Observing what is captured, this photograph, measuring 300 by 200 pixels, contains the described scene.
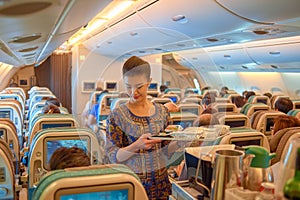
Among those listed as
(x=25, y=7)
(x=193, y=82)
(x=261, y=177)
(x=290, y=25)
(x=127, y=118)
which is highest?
(x=290, y=25)

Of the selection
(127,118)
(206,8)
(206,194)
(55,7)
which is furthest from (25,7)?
(206,8)

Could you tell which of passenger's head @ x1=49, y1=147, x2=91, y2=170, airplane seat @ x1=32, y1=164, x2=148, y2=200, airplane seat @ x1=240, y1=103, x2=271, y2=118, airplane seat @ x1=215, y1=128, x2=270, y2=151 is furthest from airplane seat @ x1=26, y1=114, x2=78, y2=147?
airplane seat @ x1=240, y1=103, x2=271, y2=118

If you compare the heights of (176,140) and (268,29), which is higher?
(268,29)

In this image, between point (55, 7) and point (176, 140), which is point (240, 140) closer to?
point (176, 140)

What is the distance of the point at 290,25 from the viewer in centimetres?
397

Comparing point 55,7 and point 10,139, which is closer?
point 55,7

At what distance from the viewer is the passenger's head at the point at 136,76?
6.19ft

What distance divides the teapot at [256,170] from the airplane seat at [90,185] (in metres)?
0.41

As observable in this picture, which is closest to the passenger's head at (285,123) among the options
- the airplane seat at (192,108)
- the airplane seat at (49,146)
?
the airplane seat at (192,108)

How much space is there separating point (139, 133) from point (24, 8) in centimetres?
86

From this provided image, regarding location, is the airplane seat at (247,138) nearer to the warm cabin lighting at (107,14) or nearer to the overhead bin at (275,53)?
the warm cabin lighting at (107,14)

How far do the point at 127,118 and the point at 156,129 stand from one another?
0.17m

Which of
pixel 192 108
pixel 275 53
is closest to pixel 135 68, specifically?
pixel 192 108

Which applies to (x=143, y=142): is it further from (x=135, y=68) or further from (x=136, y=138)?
(x=135, y=68)
